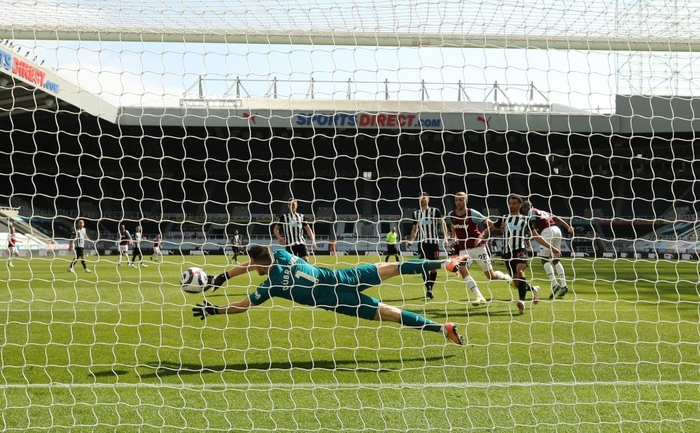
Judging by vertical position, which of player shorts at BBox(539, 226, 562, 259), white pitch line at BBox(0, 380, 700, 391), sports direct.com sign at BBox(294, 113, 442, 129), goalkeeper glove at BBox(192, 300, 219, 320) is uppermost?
sports direct.com sign at BBox(294, 113, 442, 129)

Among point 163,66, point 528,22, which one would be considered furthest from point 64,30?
point 528,22

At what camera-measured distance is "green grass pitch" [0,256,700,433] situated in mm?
3986

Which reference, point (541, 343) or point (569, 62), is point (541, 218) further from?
point (569, 62)

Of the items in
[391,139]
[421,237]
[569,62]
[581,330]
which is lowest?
[581,330]

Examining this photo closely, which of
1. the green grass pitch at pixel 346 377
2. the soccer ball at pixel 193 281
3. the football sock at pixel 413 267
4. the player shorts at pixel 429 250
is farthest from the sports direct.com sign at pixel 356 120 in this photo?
the green grass pitch at pixel 346 377

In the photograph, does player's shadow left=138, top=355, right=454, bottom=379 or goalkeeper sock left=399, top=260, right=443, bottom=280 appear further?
goalkeeper sock left=399, top=260, right=443, bottom=280

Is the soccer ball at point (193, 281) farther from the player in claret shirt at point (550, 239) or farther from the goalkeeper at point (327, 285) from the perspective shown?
the player in claret shirt at point (550, 239)

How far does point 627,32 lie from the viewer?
15.9 ft

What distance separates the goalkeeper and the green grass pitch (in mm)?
386

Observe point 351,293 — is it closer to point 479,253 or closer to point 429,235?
point 479,253

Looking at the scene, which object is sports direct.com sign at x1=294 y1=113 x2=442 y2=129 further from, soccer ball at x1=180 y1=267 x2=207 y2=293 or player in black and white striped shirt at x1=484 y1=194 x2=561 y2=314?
soccer ball at x1=180 y1=267 x2=207 y2=293

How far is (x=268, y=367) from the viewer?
5.30m

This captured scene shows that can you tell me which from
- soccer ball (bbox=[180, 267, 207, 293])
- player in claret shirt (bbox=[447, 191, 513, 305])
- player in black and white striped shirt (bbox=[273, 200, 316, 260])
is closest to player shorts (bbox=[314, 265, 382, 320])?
soccer ball (bbox=[180, 267, 207, 293])

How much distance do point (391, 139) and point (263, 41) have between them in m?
27.8
